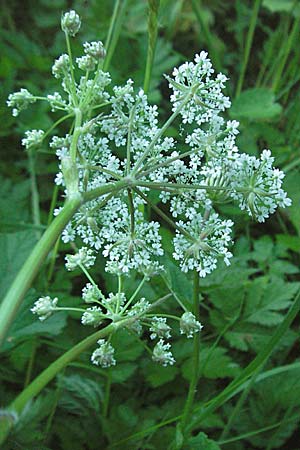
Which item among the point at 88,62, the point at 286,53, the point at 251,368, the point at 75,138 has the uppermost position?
the point at 286,53

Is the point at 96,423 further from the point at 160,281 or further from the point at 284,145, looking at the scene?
the point at 284,145

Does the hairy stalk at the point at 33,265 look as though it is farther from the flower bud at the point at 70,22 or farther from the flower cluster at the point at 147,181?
the flower bud at the point at 70,22

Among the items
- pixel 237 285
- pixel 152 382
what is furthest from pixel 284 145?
pixel 152 382

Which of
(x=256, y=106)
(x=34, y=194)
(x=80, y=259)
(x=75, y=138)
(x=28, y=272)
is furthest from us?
(x=256, y=106)

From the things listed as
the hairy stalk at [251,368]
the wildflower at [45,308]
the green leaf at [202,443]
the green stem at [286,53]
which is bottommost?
the green leaf at [202,443]

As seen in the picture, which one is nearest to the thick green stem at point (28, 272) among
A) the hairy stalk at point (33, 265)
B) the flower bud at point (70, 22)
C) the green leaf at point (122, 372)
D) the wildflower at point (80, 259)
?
the hairy stalk at point (33, 265)

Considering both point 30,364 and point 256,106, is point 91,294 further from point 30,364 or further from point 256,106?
point 256,106

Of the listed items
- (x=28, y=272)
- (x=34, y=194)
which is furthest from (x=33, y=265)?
(x=34, y=194)
